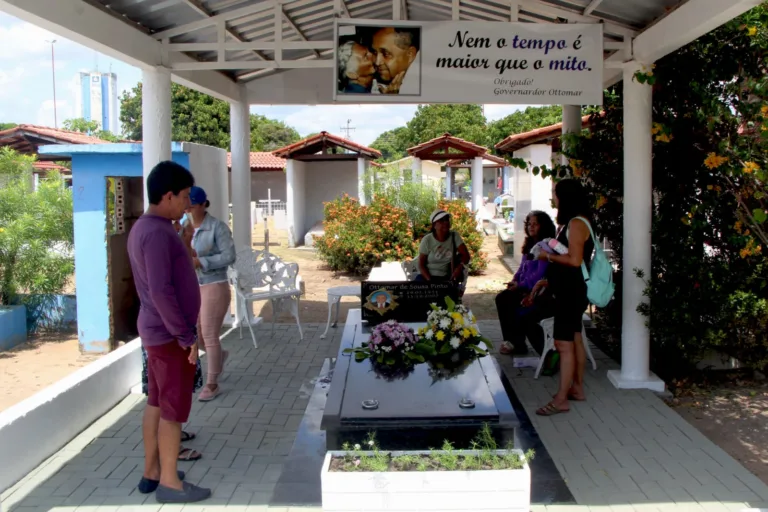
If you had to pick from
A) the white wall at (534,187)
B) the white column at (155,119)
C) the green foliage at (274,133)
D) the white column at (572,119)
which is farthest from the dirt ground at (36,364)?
the green foliage at (274,133)

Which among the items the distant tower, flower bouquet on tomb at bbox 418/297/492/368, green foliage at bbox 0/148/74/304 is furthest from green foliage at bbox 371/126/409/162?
the distant tower

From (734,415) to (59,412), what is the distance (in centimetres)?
520

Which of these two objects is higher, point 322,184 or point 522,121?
point 522,121

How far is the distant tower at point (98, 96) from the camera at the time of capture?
140000mm

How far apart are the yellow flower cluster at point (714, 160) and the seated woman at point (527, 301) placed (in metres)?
1.53

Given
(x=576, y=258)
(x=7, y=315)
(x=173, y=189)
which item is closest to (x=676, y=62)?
(x=576, y=258)

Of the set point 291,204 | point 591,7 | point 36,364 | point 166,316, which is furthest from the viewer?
point 291,204

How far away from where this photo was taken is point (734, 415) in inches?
227

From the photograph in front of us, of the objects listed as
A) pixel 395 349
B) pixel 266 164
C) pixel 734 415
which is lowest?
pixel 734 415

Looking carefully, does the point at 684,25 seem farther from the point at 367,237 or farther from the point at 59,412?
Result: the point at 367,237

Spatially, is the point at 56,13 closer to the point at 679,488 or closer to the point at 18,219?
the point at 679,488

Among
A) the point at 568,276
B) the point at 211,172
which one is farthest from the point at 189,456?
the point at 211,172

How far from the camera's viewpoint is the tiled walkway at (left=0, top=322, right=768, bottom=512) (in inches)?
162

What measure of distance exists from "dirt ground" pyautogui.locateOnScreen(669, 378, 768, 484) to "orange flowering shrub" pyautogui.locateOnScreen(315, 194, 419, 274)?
8525 mm
